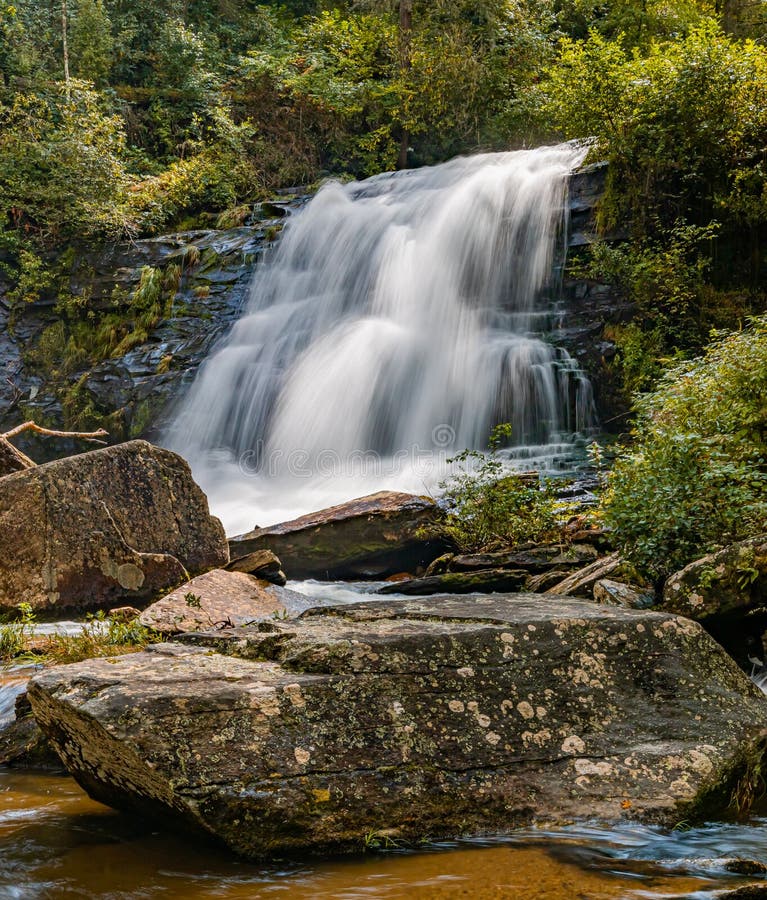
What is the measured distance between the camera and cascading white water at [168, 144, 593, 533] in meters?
11.9

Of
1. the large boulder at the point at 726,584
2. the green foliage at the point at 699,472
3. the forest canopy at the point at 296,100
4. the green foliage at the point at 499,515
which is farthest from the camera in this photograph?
the forest canopy at the point at 296,100

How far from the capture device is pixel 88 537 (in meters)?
6.94

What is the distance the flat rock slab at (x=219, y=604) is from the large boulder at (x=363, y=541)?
152 centimetres

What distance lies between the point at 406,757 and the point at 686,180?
11702 mm

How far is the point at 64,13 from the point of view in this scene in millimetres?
21609

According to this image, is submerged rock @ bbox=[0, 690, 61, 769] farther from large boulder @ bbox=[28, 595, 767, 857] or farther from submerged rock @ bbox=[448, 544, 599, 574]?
submerged rock @ bbox=[448, 544, 599, 574]

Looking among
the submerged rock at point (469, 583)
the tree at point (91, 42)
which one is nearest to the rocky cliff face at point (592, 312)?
the submerged rock at point (469, 583)

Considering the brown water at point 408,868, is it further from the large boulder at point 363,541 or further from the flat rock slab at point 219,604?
the large boulder at point 363,541

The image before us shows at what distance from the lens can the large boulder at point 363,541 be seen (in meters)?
8.52

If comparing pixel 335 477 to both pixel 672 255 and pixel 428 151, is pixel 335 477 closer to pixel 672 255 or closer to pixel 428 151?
pixel 672 255

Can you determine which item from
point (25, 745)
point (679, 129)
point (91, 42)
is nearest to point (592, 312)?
point (679, 129)

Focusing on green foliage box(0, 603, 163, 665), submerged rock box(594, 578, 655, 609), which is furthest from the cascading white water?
submerged rock box(594, 578, 655, 609)

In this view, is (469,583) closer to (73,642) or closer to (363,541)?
(363,541)

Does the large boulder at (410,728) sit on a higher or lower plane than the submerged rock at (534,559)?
higher
